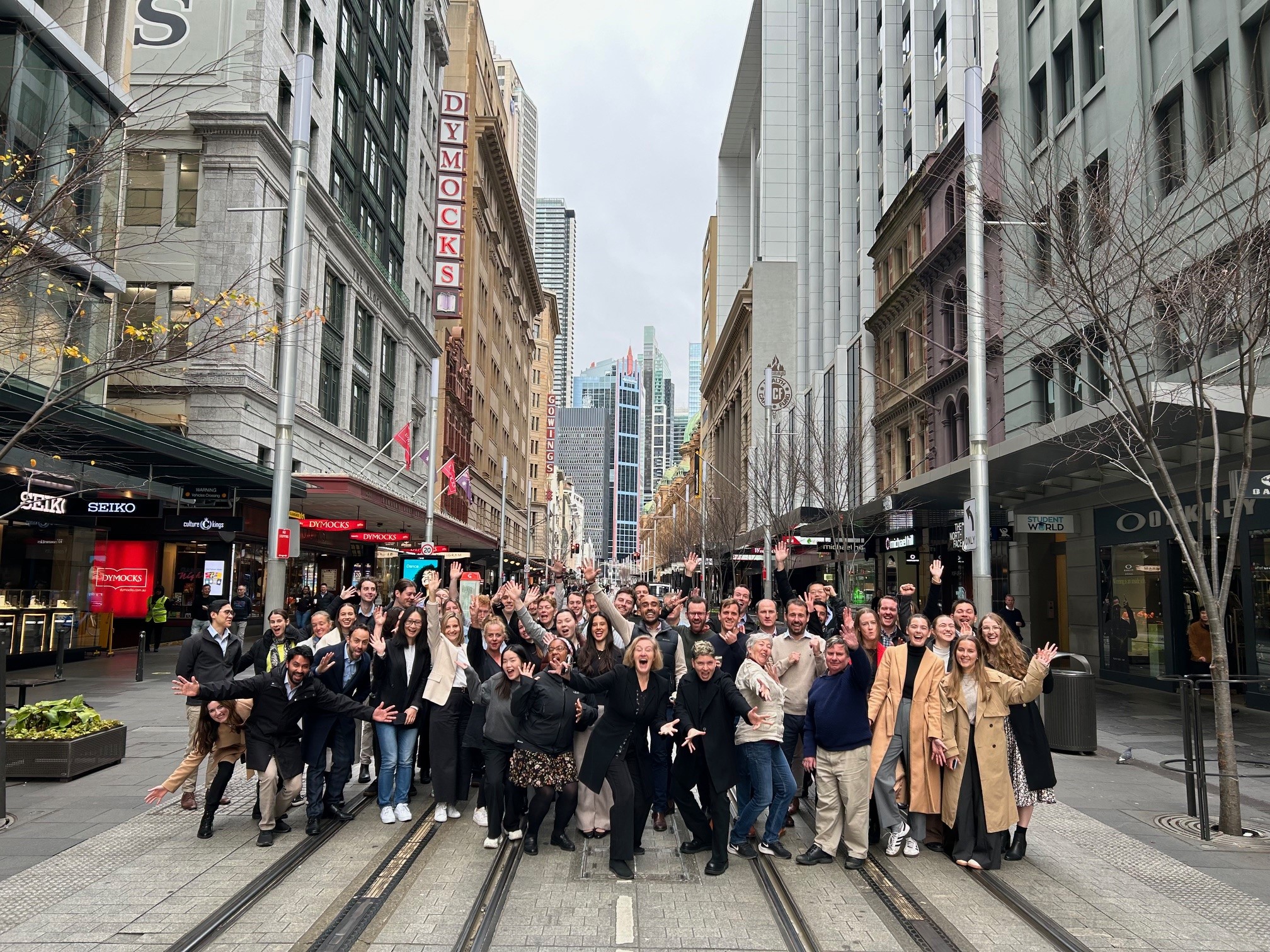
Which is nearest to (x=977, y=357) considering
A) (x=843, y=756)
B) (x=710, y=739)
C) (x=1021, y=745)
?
(x=1021, y=745)

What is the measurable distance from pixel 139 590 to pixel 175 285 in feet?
31.7

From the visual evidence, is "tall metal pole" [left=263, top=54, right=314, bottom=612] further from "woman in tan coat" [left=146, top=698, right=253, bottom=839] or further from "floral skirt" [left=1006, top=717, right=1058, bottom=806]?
"floral skirt" [left=1006, top=717, right=1058, bottom=806]

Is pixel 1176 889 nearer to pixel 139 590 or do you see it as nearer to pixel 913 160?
pixel 139 590

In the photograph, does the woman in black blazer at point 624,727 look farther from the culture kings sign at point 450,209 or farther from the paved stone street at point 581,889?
the culture kings sign at point 450,209

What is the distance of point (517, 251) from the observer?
94812mm

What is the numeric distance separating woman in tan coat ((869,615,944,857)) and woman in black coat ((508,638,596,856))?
96.1 inches

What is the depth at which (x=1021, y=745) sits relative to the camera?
26.1 feet

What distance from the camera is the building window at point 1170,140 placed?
55.0 ft

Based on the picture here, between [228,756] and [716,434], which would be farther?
[716,434]

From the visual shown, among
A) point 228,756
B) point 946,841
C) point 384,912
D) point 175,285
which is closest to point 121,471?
point 175,285

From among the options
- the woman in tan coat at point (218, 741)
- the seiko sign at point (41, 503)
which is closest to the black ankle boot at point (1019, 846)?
the woman in tan coat at point (218, 741)

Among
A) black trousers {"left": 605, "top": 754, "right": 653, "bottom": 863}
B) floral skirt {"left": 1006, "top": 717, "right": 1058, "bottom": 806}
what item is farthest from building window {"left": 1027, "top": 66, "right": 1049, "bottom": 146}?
black trousers {"left": 605, "top": 754, "right": 653, "bottom": 863}

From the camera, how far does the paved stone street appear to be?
602cm

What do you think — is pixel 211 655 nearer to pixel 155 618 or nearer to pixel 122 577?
pixel 155 618
